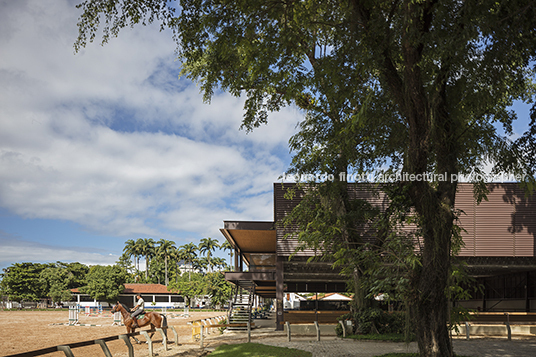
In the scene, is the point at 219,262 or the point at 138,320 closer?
the point at 138,320

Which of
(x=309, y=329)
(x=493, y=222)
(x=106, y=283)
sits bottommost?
(x=106, y=283)

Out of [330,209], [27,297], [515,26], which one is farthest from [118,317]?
[27,297]

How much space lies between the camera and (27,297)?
7175 centimetres

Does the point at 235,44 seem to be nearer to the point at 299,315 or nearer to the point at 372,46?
the point at 372,46

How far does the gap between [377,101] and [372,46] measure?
1487mm

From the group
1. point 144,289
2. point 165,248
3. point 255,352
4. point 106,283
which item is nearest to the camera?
point 255,352

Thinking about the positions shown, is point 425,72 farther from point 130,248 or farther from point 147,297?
point 130,248

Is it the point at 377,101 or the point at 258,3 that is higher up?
the point at 258,3

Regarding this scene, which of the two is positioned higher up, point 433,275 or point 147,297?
point 433,275

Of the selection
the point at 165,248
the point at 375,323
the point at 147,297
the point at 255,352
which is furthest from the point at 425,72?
the point at 165,248

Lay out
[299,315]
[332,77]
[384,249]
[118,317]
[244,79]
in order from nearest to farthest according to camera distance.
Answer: [332,77]
[384,249]
[244,79]
[299,315]
[118,317]

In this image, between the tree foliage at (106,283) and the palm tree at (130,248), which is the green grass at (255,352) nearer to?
the tree foliage at (106,283)

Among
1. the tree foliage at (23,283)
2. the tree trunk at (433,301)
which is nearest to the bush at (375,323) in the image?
the tree trunk at (433,301)

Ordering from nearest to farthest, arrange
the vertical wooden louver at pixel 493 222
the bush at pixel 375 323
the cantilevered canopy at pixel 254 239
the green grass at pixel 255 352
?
1. the green grass at pixel 255 352
2. the bush at pixel 375 323
3. the vertical wooden louver at pixel 493 222
4. the cantilevered canopy at pixel 254 239
